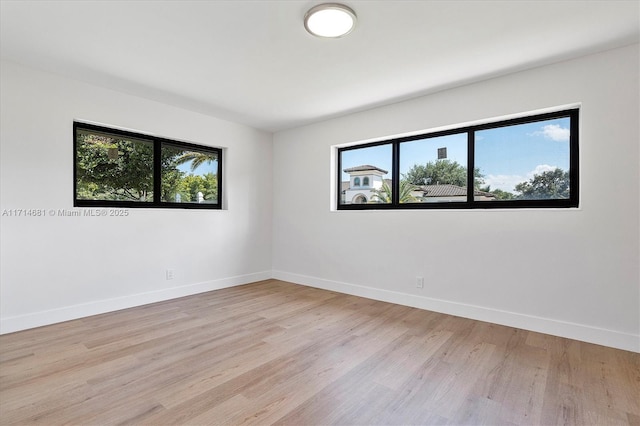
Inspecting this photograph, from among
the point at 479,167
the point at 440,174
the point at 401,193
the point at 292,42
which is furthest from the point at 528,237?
the point at 292,42

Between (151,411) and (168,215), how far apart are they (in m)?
2.66

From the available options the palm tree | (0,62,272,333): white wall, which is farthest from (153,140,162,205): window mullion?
the palm tree

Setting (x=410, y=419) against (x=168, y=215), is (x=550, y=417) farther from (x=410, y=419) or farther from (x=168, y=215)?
(x=168, y=215)

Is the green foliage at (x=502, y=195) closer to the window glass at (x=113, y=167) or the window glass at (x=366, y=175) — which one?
the window glass at (x=366, y=175)

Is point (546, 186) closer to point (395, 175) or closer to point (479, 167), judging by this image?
point (479, 167)

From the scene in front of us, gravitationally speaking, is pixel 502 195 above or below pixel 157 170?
below

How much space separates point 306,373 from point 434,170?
2645 mm

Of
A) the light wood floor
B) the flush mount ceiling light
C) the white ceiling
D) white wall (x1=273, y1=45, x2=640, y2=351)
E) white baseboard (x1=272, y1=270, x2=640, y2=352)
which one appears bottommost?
the light wood floor

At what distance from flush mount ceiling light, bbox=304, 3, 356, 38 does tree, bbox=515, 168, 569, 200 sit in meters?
2.23

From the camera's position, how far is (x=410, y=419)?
1.63 meters

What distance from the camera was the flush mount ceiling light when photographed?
2.04 metres

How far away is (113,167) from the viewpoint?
3557 mm

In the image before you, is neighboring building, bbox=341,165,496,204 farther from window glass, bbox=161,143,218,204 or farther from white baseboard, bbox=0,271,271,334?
white baseboard, bbox=0,271,271,334

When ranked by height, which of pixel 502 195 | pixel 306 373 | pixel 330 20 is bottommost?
pixel 306 373
